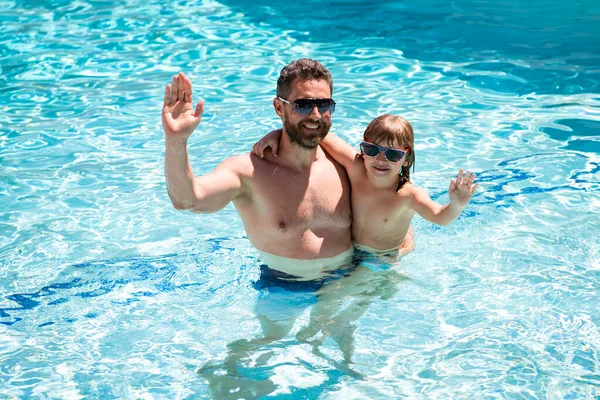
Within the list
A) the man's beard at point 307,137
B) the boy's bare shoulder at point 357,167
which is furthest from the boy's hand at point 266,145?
the boy's bare shoulder at point 357,167

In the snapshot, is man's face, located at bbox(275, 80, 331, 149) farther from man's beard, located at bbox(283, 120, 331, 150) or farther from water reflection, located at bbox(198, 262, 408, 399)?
water reflection, located at bbox(198, 262, 408, 399)

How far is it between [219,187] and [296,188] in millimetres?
517

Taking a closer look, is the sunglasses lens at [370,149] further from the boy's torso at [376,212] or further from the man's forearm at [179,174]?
Answer: the man's forearm at [179,174]

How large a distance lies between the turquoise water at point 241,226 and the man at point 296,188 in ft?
1.07

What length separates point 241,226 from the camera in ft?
19.1

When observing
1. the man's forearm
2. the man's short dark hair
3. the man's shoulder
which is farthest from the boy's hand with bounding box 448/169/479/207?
the man's forearm

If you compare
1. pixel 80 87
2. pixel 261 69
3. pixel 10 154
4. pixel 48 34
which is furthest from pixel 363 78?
pixel 48 34

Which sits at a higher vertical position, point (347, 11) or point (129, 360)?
point (347, 11)

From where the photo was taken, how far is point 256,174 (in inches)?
165

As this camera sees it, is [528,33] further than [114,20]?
No

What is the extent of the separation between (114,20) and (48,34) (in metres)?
0.97

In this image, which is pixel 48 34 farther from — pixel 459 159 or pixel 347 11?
pixel 459 159

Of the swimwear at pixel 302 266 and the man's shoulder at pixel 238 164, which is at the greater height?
the man's shoulder at pixel 238 164

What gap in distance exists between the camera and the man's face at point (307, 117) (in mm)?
4086
